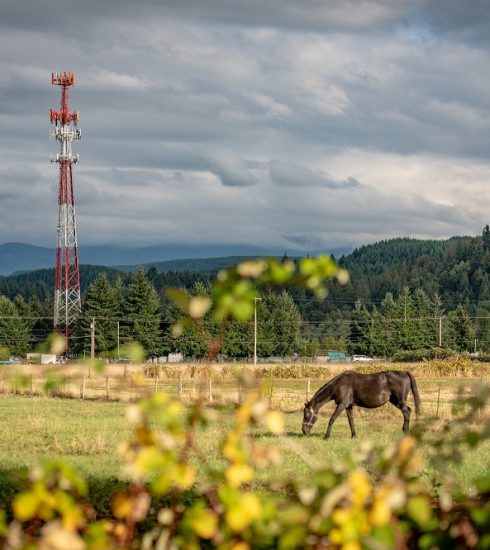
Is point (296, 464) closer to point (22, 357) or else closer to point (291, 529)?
point (291, 529)

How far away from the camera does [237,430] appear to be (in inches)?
146

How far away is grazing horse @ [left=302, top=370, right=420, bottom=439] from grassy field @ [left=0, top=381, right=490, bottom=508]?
1.66 ft

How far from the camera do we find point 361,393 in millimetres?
21984

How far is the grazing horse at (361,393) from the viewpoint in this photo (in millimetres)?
21297

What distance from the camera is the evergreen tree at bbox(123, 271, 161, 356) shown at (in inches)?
3696

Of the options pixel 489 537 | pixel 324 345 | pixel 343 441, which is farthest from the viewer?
pixel 324 345

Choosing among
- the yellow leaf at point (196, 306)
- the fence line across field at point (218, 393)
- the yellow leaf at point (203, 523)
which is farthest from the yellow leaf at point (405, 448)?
the fence line across field at point (218, 393)

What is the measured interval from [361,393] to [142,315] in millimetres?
73395

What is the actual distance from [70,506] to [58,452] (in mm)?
14103

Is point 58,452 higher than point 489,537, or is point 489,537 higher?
point 489,537

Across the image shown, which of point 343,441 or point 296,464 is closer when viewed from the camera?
point 296,464

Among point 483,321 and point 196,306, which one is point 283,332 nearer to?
point 483,321

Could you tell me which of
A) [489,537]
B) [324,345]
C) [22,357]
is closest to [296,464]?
[489,537]

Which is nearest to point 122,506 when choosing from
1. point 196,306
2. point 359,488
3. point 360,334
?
point 196,306
